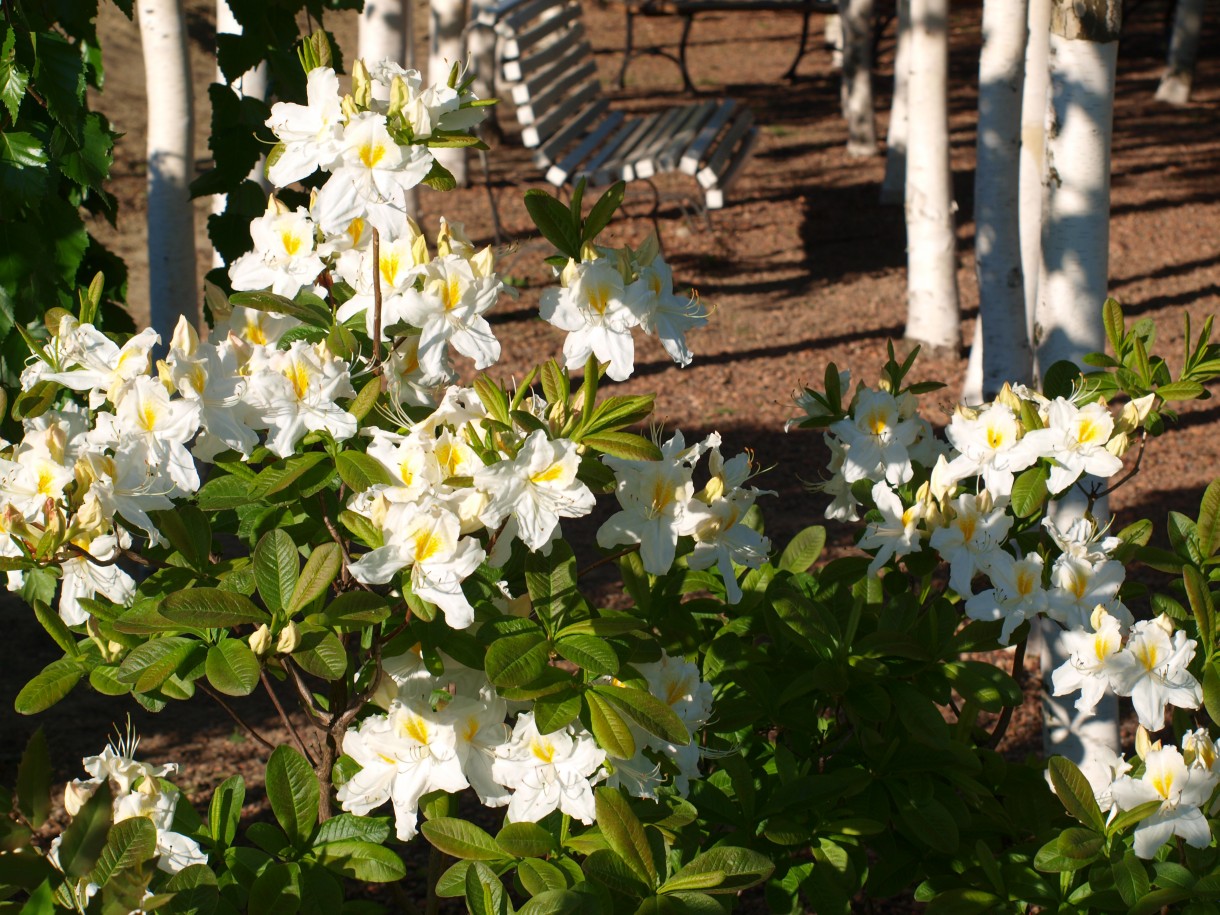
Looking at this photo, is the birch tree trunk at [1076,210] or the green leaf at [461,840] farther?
the birch tree trunk at [1076,210]

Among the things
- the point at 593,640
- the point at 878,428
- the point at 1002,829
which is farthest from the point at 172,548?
the point at 1002,829

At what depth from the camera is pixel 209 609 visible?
125cm

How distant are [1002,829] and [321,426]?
1110 mm

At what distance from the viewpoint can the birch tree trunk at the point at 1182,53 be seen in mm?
9703

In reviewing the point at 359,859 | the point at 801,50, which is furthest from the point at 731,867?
the point at 801,50

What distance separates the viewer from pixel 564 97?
26.0 feet

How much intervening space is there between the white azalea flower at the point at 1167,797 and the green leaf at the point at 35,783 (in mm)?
→ 1166

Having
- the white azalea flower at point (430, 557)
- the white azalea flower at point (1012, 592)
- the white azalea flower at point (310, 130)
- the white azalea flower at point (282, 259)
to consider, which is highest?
the white azalea flower at point (310, 130)

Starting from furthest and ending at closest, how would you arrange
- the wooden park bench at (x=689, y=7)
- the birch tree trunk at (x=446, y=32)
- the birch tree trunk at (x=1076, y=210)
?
the wooden park bench at (x=689, y=7), the birch tree trunk at (x=446, y=32), the birch tree trunk at (x=1076, y=210)

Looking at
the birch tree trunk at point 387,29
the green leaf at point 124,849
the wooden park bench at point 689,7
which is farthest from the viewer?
the wooden park bench at point 689,7

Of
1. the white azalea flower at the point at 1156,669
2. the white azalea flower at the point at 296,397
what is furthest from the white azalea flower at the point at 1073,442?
the white azalea flower at the point at 296,397

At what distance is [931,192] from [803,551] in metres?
3.79

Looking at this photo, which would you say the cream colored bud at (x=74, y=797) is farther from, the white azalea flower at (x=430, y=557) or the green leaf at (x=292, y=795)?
the white azalea flower at (x=430, y=557)

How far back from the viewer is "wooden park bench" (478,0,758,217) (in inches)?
254
